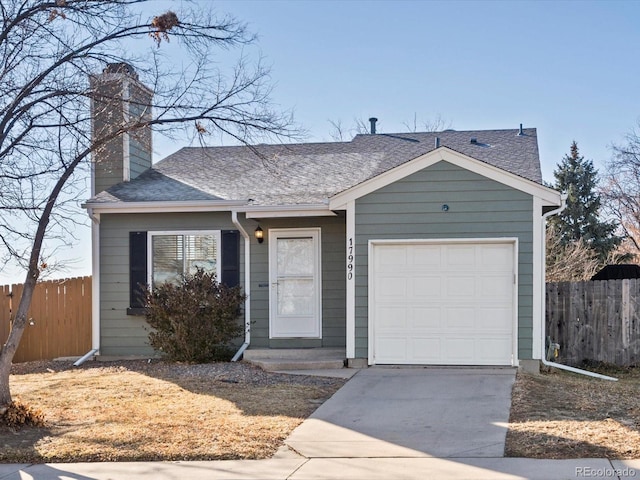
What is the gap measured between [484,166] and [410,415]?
14.8ft

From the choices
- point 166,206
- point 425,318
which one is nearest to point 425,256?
point 425,318

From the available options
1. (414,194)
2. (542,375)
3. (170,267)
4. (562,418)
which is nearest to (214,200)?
(170,267)

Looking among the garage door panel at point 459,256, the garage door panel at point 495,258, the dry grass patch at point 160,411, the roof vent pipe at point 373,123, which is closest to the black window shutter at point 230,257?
the dry grass patch at point 160,411

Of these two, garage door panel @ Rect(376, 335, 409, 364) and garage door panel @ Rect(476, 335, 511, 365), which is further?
garage door panel @ Rect(376, 335, 409, 364)

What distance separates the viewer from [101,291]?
1377cm

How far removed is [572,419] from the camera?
764cm

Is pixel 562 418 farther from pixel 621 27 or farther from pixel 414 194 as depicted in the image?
pixel 621 27

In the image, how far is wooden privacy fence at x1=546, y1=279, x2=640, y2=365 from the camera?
13445mm

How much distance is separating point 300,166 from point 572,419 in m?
8.49

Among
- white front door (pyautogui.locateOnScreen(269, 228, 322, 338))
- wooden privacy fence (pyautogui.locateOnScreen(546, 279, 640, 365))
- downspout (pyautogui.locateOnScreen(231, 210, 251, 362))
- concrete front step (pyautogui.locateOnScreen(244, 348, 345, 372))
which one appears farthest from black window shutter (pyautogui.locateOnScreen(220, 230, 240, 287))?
wooden privacy fence (pyautogui.locateOnScreen(546, 279, 640, 365))

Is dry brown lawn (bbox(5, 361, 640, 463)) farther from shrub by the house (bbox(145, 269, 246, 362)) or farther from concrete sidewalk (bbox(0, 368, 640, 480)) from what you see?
shrub by the house (bbox(145, 269, 246, 362))

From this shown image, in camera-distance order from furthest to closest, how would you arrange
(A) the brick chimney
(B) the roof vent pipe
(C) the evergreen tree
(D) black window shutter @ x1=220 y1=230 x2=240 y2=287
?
(C) the evergreen tree
(B) the roof vent pipe
(D) black window shutter @ x1=220 y1=230 x2=240 y2=287
(A) the brick chimney

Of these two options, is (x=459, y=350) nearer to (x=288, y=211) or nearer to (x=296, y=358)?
(x=296, y=358)

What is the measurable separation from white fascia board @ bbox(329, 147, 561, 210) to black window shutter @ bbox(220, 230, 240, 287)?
2.36 m
